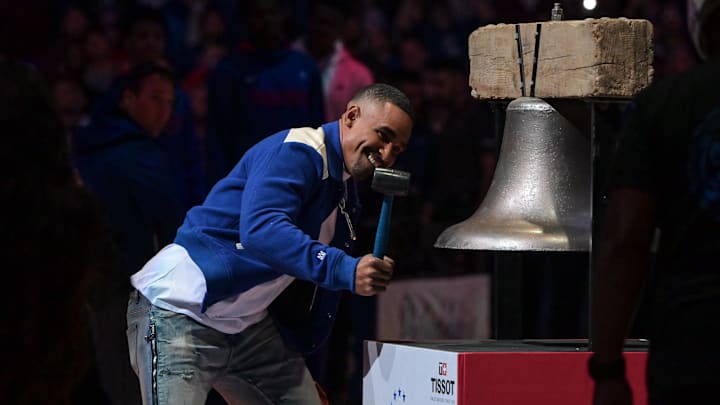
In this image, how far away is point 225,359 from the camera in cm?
452

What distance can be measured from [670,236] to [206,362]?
6.07ft

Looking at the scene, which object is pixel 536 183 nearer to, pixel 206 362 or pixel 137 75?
pixel 206 362

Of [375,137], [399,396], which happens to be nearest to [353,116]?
[375,137]

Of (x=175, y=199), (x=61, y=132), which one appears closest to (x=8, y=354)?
(x=61, y=132)

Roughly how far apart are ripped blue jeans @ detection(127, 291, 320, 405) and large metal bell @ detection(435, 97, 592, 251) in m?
0.64

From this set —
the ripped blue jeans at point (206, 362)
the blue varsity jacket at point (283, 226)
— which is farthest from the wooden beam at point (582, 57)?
the ripped blue jeans at point (206, 362)

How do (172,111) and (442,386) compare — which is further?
(172,111)

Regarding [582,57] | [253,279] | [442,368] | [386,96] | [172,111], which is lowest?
[442,368]

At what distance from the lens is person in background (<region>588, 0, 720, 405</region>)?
2.95 m

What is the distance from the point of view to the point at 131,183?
6676mm

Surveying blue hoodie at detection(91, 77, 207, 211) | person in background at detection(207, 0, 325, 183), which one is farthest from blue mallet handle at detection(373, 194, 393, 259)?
person in background at detection(207, 0, 325, 183)

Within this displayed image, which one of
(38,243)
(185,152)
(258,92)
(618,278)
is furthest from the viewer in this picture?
(258,92)

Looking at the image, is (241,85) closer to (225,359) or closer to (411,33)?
(225,359)

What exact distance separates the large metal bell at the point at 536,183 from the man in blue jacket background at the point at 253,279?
342 millimetres
